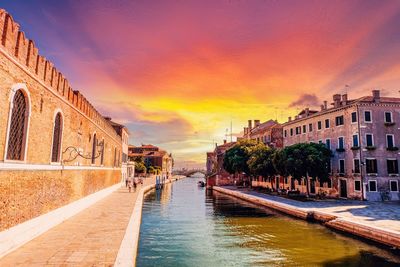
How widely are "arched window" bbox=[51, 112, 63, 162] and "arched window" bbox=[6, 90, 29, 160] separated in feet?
10.5

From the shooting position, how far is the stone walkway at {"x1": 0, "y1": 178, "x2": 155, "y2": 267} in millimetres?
7575

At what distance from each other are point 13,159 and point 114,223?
5.21 metres

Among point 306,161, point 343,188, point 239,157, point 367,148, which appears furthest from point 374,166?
point 239,157

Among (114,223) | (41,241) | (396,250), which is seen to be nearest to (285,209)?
(396,250)

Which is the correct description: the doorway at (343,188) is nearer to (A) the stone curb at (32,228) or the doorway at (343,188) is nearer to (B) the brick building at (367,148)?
(B) the brick building at (367,148)

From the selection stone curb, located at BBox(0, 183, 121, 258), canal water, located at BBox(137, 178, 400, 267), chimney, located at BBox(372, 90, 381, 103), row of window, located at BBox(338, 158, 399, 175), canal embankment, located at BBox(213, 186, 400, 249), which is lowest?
canal water, located at BBox(137, 178, 400, 267)

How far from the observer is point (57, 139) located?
551 inches

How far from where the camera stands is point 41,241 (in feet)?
31.3

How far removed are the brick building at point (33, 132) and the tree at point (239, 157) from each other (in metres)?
27.6

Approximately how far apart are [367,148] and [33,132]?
26.0 metres

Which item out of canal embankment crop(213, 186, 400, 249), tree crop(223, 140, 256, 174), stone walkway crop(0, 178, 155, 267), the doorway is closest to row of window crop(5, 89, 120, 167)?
stone walkway crop(0, 178, 155, 267)

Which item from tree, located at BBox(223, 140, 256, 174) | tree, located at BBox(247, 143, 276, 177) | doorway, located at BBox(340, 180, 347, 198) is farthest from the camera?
tree, located at BBox(223, 140, 256, 174)

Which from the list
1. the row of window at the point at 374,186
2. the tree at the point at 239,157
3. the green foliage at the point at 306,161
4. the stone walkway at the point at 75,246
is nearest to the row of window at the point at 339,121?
the green foliage at the point at 306,161

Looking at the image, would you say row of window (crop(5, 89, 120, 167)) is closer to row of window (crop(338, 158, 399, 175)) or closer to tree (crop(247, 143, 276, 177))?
row of window (crop(338, 158, 399, 175))
